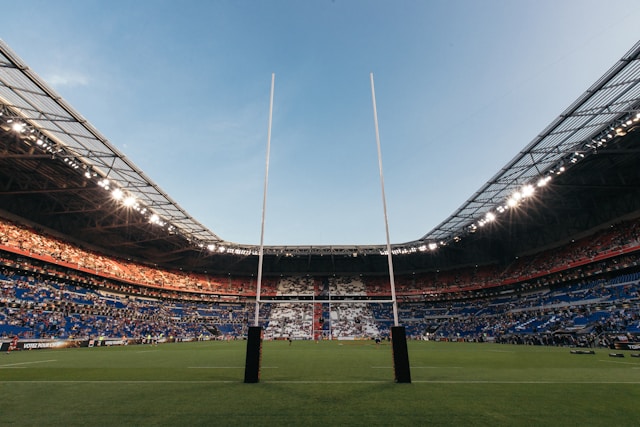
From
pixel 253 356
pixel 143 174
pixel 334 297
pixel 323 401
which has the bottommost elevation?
pixel 323 401

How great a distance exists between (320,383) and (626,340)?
29584mm

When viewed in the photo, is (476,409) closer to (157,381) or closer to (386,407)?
(386,407)

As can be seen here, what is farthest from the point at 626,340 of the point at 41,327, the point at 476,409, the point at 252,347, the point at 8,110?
the point at 41,327

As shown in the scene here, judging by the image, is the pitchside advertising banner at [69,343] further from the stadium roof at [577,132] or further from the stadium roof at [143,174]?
the stadium roof at [577,132]

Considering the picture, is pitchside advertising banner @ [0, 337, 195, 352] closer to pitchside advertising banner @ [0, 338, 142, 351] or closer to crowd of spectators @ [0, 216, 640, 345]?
pitchside advertising banner @ [0, 338, 142, 351]

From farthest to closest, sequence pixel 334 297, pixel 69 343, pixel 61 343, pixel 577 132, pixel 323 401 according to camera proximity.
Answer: pixel 334 297, pixel 69 343, pixel 61 343, pixel 577 132, pixel 323 401

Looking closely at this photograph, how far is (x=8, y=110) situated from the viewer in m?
19.0

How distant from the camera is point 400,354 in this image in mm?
8336

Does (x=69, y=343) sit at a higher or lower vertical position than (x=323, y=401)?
higher

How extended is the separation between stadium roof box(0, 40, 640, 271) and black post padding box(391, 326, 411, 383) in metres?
18.9

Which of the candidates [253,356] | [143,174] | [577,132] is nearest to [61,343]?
[143,174]

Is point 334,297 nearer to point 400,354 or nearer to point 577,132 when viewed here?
point 577,132

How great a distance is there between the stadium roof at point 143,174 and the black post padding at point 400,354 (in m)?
18.9

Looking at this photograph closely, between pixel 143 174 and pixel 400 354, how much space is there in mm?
27007
